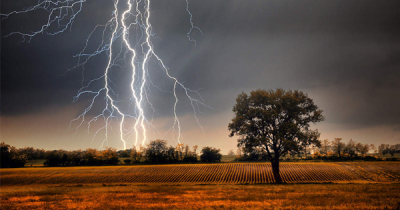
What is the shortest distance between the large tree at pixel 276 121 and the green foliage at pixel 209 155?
4538 centimetres

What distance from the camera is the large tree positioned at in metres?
25.5

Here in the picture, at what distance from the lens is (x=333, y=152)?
260 feet

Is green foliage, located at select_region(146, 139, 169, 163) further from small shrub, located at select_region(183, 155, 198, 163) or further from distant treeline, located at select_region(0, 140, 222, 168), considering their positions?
small shrub, located at select_region(183, 155, 198, 163)

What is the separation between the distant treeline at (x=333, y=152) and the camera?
87.5ft

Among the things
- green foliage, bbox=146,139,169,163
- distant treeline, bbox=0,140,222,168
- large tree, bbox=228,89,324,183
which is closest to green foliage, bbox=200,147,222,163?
distant treeline, bbox=0,140,222,168

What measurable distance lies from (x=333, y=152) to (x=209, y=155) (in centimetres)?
4427

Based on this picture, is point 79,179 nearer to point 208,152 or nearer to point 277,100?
point 277,100

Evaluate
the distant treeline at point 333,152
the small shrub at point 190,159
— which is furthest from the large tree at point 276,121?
the small shrub at point 190,159

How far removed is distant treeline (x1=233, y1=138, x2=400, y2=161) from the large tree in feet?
2.43

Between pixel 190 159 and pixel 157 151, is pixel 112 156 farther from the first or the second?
pixel 190 159

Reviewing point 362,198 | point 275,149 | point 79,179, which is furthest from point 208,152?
point 362,198

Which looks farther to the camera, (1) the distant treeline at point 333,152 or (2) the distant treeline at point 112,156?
(2) the distant treeline at point 112,156

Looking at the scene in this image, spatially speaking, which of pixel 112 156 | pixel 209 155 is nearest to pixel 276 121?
pixel 209 155

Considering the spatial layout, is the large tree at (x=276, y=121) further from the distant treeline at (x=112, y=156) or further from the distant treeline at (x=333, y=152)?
the distant treeline at (x=112, y=156)
